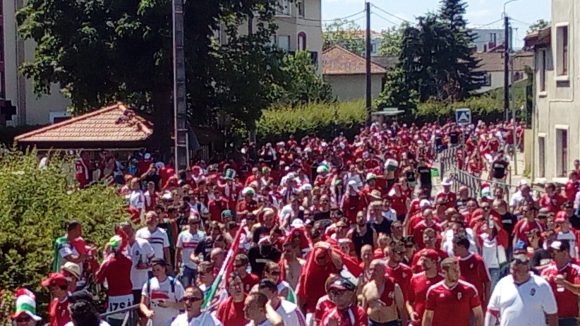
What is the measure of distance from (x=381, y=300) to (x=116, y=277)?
3989 millimetres

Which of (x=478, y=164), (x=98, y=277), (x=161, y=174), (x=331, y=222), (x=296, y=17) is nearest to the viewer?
(x=98, y=277)

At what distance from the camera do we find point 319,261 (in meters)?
11.8

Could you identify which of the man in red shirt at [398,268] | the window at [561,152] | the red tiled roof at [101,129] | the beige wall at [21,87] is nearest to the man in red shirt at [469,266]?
the man in red shirt at [398,268]

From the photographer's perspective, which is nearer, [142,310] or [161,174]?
[142,310]

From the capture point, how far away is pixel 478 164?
127 feet

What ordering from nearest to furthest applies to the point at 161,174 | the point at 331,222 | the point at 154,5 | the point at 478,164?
the point at 331,222 < the point at 161,174 < the point at 154,5 < the point at 478,164

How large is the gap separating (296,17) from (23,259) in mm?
68825

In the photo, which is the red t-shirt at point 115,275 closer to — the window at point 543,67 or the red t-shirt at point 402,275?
→ the red t-shirt at point 402,275

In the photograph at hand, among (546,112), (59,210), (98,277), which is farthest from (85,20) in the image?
(98,277)

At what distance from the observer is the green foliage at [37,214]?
602 inches

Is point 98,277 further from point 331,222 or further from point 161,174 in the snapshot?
point 161,174

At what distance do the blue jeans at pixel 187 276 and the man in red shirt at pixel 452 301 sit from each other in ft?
20.2

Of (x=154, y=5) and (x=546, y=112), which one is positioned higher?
(x=154, y=5)

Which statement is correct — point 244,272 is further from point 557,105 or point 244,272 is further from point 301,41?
point 301,41
